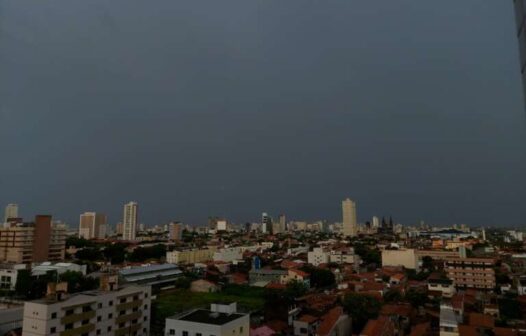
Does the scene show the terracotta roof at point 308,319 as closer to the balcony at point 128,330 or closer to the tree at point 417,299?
the balcony at point 128,330

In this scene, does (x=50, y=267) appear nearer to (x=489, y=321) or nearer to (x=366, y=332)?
(x=366, y=332)

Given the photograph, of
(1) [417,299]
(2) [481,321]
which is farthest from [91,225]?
(2) [481,321]

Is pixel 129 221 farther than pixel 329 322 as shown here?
Yes

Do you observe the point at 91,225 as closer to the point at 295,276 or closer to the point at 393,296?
the point at 295,276

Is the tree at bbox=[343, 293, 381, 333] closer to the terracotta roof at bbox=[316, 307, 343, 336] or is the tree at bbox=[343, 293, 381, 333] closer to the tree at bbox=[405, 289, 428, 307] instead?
the terracotta roof at bbox=[316, 307, 343, 336]

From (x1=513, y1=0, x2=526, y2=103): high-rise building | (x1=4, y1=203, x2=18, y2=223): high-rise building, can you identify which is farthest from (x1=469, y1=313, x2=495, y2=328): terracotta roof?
(x1=4, y1=203, x2=18, y2=223): high-rise building
